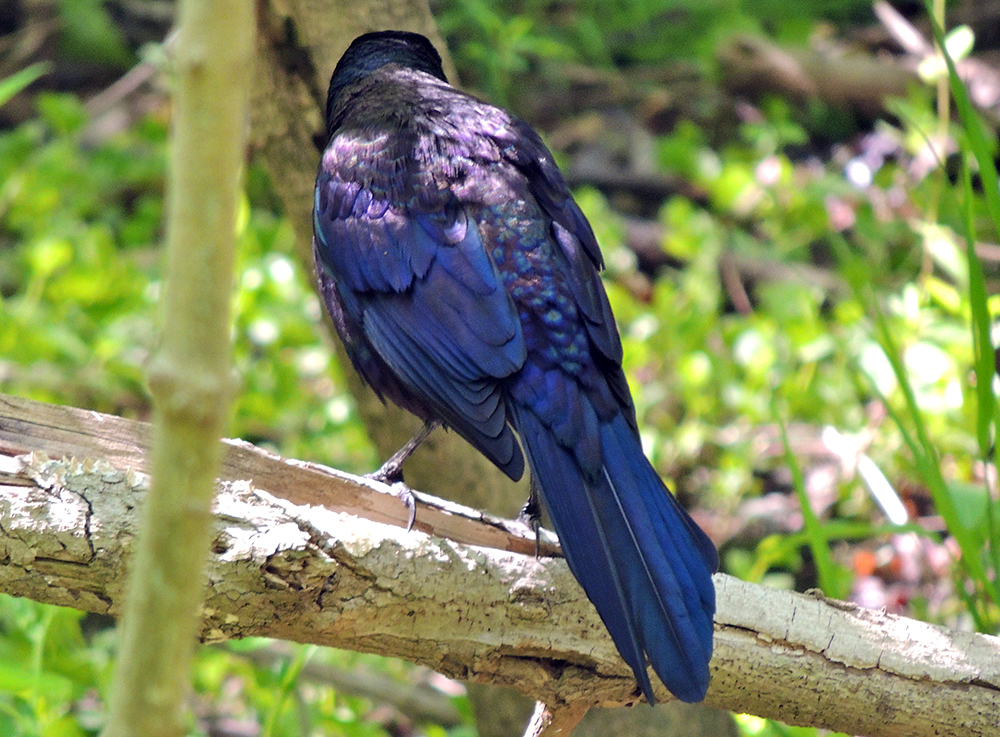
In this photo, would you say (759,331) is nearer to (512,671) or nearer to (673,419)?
(673,419)

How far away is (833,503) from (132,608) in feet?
11.0

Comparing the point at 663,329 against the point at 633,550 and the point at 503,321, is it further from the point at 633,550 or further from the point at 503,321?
the point at 633,550

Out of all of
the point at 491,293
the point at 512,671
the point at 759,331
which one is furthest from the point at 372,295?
the point at 759,331

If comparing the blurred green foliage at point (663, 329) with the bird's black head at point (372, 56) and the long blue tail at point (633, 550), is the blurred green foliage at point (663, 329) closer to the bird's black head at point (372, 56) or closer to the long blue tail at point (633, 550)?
the long blue tail at point (633, 550)

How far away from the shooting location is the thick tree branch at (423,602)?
1.60 m

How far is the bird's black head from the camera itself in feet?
8.77

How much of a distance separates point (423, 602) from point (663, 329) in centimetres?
246

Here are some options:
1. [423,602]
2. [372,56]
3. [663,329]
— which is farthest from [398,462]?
[663,329]

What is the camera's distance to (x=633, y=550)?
1.90 meters

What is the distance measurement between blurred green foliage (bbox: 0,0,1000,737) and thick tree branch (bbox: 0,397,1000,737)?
29 centimetres

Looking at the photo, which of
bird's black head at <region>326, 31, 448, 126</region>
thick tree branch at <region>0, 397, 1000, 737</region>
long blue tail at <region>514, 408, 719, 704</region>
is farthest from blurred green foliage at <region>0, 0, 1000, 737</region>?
bird's black head at <region>326, 31, 448, 126</region>

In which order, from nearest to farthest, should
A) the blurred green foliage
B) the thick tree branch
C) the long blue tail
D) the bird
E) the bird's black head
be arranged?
the thick tree branch
the long blue tail
the bird
the bird's black head
the blurred green foliage

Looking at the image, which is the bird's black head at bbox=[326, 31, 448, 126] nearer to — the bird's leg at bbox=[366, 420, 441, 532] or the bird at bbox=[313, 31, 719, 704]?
the bird at bbox=[313, 31, 719, 704]

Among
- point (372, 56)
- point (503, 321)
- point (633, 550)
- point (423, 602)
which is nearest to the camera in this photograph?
point (423, 602)
